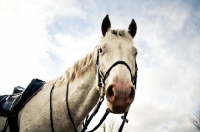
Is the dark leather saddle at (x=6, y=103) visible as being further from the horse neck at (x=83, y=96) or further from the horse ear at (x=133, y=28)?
the horse ear at (x=133, y=28)

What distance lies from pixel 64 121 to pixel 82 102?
476 mm

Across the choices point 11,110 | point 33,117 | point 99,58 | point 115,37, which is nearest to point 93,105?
point 99,58

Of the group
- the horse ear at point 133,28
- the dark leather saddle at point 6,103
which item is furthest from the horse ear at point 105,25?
the dark leather saddle at point 6,103

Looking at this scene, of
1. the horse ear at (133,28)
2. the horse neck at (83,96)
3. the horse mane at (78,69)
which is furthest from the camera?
the horse ear at (133,28)

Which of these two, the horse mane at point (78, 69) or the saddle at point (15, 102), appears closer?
the saddle at point (15, 102)

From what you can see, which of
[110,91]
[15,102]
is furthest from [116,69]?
[15,102]

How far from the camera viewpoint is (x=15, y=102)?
10.5 feet

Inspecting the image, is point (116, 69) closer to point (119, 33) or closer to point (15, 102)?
point (119, 33)

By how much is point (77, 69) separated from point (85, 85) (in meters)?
0.49

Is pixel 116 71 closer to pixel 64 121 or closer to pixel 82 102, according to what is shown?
pixel 82 102

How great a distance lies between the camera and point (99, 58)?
2.85 meters

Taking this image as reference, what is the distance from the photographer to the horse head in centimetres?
200

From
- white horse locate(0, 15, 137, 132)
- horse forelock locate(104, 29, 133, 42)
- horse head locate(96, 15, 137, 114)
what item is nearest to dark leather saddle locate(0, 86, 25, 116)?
white horse locate(0, 15, 137, 132)

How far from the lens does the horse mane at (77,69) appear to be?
3266 mm
